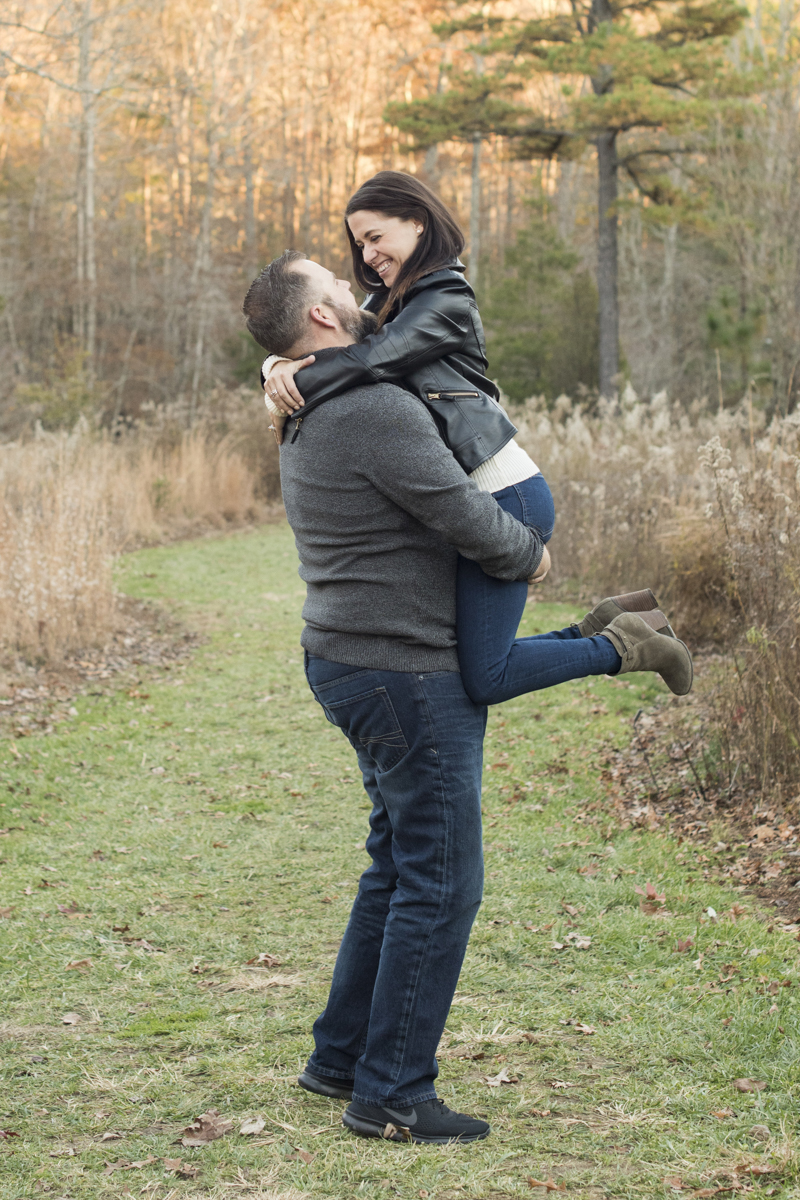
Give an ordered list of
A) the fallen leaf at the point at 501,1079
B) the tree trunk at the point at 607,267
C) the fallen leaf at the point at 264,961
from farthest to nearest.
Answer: the tree trunk at the point at 607,267
the fallen leaf at the point at 264,961
the fallen leaf at the point at 501,1079

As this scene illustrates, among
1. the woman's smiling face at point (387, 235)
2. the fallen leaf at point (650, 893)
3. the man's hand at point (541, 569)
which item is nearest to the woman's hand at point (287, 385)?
the woman's smiling face at point (387, 235)

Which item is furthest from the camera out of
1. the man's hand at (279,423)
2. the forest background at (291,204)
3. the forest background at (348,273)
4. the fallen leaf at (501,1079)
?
the forest background at (291,204)

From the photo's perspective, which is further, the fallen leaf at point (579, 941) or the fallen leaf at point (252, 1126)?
the fallen leaf at point (579, 941)

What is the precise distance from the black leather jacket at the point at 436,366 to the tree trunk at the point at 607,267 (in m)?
15.7

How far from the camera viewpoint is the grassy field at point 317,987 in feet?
7.92

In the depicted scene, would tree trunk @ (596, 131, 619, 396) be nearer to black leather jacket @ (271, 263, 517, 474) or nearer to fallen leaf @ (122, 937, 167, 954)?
fallen leaf @ (122, 937, 167, 954)

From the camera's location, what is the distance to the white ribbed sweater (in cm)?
232

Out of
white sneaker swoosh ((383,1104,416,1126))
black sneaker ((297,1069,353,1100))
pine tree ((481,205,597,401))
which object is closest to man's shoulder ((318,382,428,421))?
white sneaker swoosh ((383,1104,416,1126))

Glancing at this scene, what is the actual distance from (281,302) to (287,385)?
200mm

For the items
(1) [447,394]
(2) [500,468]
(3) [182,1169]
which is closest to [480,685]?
(2) [500,468]

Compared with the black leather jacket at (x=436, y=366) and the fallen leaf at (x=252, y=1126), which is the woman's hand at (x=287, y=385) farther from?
the fallen leaf at (x=252, y=1126)

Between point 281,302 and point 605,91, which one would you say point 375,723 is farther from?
point 605,91

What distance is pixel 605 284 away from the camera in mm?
18156

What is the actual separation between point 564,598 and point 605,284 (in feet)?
33.4
